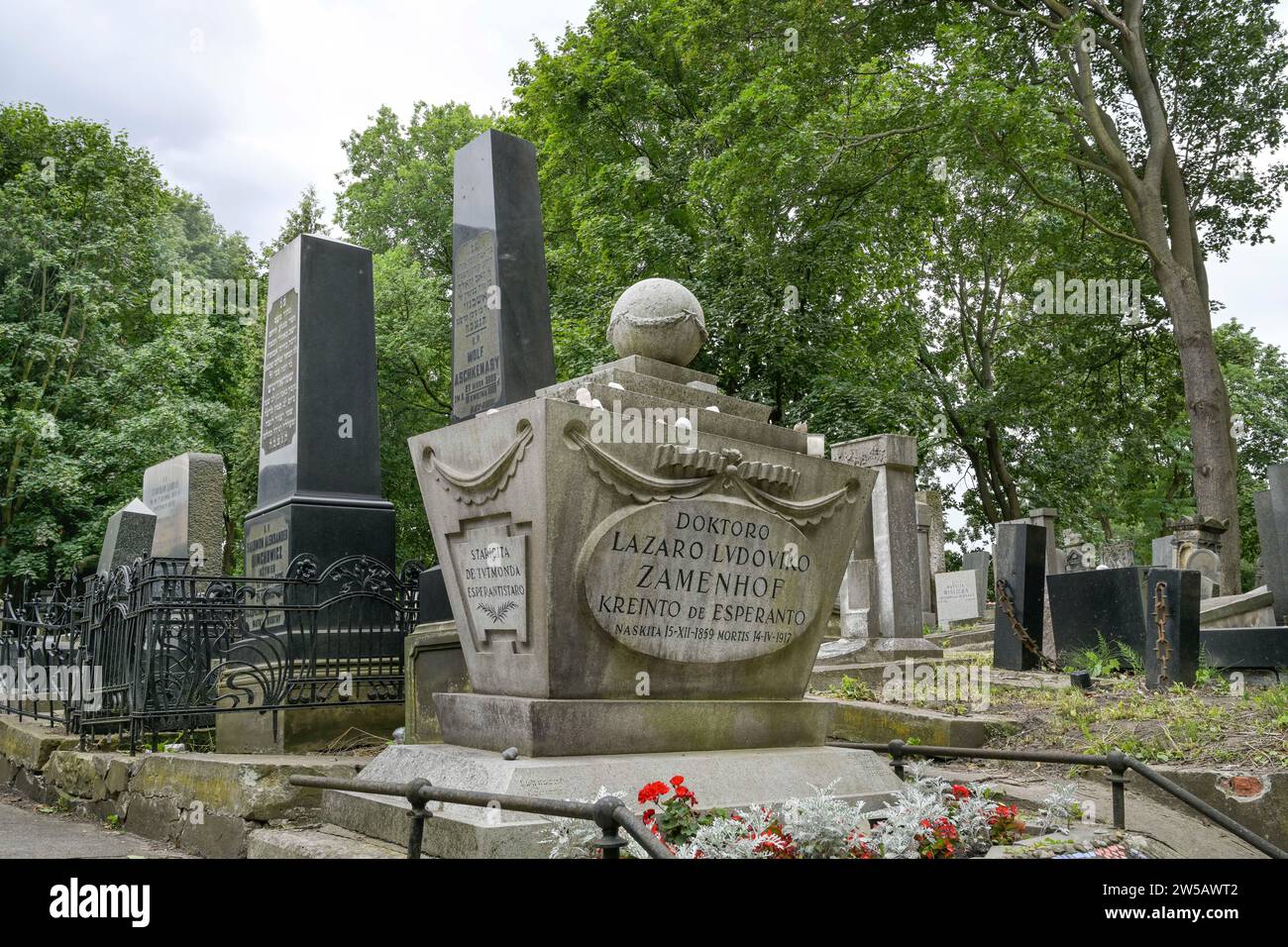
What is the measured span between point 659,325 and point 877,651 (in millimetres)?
6372

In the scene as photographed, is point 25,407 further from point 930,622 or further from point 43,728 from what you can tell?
point 930,622

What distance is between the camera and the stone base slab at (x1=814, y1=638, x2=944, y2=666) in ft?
36.2

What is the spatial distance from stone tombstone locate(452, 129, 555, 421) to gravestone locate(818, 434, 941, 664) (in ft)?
14.1

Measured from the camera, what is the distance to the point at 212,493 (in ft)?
47.6

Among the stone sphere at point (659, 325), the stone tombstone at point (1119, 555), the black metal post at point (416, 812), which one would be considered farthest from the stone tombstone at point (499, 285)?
the stone tombstone at point (1119, 555)

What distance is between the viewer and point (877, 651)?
11.2 metres

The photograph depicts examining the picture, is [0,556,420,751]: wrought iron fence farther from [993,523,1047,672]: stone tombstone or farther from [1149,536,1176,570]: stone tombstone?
[1149,536,1176,570]: stone tombstone

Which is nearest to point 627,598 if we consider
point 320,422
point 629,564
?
point 629,564

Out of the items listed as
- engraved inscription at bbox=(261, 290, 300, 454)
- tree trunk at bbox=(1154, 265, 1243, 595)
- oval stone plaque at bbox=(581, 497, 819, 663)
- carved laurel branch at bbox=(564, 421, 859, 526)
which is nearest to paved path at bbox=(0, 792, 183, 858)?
oval stone plaque at bbox=(581, 497, 819, 663)

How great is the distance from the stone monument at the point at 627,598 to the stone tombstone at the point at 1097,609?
17.8ft

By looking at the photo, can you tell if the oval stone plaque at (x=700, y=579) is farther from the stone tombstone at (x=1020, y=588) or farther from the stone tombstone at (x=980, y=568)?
the stone tombstone at (x=980, y=568)

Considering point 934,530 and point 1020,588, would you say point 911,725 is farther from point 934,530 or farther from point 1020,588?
point 934,530

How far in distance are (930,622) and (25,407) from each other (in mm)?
21346

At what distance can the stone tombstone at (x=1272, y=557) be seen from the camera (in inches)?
448
